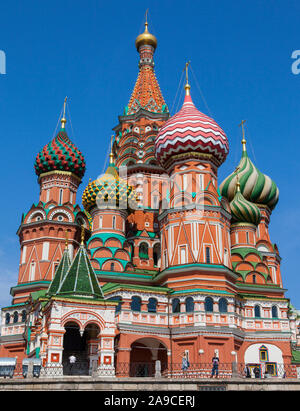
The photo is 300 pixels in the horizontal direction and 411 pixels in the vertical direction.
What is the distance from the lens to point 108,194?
29.7m

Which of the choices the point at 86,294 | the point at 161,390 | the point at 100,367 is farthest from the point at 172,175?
the point at 161,390

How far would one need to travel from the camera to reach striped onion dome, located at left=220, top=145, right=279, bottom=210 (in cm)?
3500

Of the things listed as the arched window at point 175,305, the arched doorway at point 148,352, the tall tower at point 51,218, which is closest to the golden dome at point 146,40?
the tall tower at point 51,218

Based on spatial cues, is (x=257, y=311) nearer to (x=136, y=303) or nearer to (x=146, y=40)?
(x=136, y=303)

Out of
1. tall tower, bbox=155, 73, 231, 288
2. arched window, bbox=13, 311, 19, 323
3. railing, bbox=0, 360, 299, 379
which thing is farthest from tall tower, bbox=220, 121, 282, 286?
arched window, bbox=13, 311, 19, 323

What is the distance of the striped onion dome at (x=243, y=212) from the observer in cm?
3191

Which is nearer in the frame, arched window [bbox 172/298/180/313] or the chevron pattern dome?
arched window [bbox 172/298/180/313]

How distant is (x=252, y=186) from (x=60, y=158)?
12.7 metres

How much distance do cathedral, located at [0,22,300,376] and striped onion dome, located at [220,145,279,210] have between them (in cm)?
8

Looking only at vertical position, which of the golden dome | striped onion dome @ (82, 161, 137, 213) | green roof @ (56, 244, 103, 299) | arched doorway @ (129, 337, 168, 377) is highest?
the golden dome

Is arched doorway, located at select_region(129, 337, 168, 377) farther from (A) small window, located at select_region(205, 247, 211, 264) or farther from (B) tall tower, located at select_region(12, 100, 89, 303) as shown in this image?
(B) tall tower, located at select_region(12, 100, 89, 303)

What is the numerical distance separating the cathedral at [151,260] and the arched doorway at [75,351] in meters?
0.07

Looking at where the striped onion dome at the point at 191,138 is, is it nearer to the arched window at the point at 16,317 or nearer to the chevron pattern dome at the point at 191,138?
the chevron pattern dome at the point at 191,138

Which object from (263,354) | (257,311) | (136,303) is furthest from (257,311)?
(136,303)
